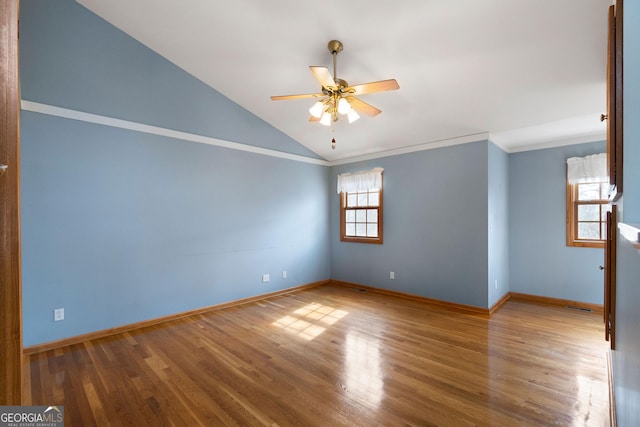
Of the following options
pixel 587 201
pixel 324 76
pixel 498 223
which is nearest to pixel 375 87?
pixel 324 76

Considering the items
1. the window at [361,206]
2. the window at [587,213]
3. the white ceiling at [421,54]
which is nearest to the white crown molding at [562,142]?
the white ceiling at [421,54]

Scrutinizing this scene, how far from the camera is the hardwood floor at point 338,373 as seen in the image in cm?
195

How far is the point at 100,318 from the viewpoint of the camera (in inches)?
126

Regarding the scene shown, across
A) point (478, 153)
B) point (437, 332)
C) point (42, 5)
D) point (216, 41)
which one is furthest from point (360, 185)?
point (42, 5)

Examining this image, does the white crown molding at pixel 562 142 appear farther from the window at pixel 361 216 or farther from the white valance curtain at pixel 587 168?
the window at pixel 361 216

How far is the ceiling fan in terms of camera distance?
2.33m

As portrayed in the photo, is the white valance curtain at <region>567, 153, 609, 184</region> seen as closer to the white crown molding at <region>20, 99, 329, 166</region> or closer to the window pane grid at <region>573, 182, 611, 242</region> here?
the window pane grid at <region>573, 182, 611, 242</region>

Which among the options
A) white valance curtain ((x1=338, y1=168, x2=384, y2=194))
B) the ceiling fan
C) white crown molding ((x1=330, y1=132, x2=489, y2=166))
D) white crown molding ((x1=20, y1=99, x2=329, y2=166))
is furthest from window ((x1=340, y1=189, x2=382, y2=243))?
the ceiling fan

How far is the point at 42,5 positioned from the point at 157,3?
1.15 meters

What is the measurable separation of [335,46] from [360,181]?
2712mm

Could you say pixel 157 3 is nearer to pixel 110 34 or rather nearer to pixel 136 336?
pixel 110 34

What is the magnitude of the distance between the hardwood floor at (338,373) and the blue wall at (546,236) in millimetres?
555

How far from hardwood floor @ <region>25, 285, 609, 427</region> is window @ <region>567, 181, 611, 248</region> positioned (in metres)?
1.05

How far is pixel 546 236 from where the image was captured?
14.5 feet
